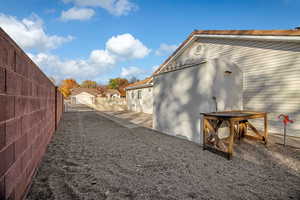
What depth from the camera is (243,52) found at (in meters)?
7.04

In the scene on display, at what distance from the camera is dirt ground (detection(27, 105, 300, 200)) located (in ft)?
7.01

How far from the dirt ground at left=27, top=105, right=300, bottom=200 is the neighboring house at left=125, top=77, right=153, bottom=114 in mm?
9546

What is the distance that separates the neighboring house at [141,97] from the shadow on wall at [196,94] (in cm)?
719

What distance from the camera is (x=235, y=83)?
16.6 ft

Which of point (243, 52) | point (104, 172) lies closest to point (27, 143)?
point (104, 172)

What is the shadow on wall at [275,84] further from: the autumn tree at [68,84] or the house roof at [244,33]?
the autumn tree at [68,84]

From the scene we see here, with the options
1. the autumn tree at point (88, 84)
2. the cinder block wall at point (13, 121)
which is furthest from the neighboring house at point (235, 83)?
the autumn tree at point (88, 84)

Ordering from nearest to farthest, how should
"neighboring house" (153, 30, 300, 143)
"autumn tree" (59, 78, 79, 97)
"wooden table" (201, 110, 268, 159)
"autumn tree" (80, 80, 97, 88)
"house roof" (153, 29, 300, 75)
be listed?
"wooden table" (201, 110, 268, 159) → "neighboring house" (153, 30, 300, 143) → "house roof" (153, 29, 300, 75) → "autumn tree" (59, 78, 79, 97) → "autumn tree" (80, 80, 97, 88)

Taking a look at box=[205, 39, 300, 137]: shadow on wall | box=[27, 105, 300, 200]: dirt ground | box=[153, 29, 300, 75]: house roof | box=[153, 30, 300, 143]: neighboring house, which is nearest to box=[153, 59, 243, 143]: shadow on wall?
box=[153, 30, 300, 143]: neighboring house

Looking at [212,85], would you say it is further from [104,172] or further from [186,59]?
[186,59]

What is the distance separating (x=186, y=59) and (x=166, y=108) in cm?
544

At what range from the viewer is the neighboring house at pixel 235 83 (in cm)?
468

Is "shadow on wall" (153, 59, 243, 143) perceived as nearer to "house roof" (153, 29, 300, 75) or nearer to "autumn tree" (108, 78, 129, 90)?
"house roof" (153, 29, 300, 75)

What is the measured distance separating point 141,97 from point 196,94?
→ 10.5 meters
